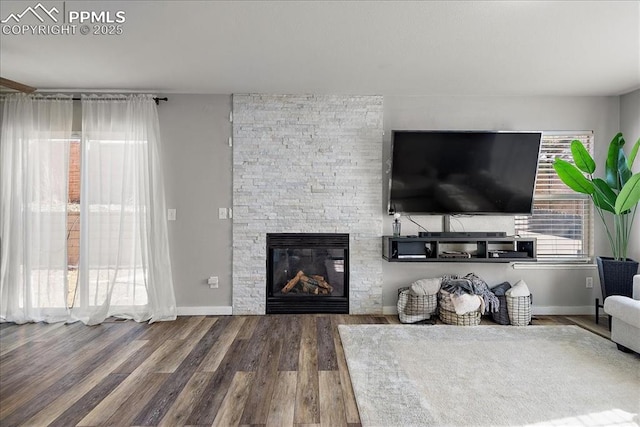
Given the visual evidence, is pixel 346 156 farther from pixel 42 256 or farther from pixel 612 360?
pixel 42 256

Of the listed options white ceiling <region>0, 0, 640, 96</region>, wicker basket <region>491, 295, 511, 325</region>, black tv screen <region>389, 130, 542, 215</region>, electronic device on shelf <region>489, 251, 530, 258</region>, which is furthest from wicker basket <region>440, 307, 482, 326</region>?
white ceiling <region>0, 0, 640, 96</region>

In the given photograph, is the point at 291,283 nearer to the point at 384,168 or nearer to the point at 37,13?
the point at 384,168

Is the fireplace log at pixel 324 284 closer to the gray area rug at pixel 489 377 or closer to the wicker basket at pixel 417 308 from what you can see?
the gray area rug at pixel 489 377

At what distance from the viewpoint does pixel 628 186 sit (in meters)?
3.39

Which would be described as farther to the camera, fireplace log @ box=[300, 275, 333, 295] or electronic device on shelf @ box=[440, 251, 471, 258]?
fireplace log @ box=[300, 275, 333, 295]

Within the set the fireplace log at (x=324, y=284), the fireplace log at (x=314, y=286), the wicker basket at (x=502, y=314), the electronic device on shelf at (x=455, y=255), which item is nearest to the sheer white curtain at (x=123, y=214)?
the fireplace log at (x=314, y=286)

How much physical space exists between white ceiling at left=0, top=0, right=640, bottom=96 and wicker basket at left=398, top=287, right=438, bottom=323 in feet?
7.41

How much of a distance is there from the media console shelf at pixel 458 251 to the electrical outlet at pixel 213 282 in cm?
193

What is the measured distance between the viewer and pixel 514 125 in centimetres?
421

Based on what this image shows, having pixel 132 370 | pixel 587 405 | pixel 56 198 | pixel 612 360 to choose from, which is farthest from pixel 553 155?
pixel 56 198

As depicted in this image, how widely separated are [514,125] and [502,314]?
2131 mm

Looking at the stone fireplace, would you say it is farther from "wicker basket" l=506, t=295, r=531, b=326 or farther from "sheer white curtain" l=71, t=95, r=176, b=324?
"wicker basket" l=506, t=295, r=531, b=326

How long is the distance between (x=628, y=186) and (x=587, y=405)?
222cm

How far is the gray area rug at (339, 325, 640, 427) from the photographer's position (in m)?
2.12
